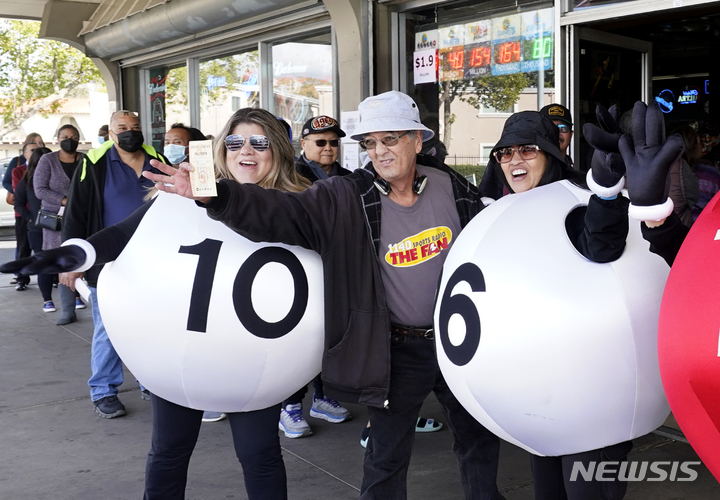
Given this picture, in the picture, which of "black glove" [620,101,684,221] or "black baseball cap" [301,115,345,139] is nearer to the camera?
"black glove" [620,101,684,221]

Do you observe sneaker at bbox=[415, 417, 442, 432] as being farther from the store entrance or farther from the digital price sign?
the digital price sign

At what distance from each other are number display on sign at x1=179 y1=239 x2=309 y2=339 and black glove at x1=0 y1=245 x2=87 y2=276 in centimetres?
37

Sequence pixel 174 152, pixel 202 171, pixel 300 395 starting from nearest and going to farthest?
pixel 202 171 < pixel 300 395 < pixel 174 152

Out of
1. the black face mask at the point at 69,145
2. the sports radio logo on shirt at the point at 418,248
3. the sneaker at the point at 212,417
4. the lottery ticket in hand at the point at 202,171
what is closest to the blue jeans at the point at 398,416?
the sports radio logo on shirt at the point at 418,248

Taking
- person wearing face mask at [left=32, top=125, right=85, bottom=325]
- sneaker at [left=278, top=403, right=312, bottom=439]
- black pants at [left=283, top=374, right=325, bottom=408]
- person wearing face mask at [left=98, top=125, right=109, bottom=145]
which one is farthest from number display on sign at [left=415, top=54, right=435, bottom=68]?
sneaker at [left=278, top=403, right=312, bottom=439]

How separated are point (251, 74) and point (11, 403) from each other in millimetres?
5308

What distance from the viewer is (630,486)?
3.81m

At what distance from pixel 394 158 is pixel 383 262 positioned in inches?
15.1

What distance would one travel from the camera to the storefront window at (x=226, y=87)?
9.48 metres

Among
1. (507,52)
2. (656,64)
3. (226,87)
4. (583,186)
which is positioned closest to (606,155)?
(583,186)

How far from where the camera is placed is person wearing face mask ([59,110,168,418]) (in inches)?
Result: 181

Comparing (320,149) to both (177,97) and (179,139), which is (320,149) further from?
(177,97)

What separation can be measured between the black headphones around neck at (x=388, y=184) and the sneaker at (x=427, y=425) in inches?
82.4

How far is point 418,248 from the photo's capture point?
2.86m
